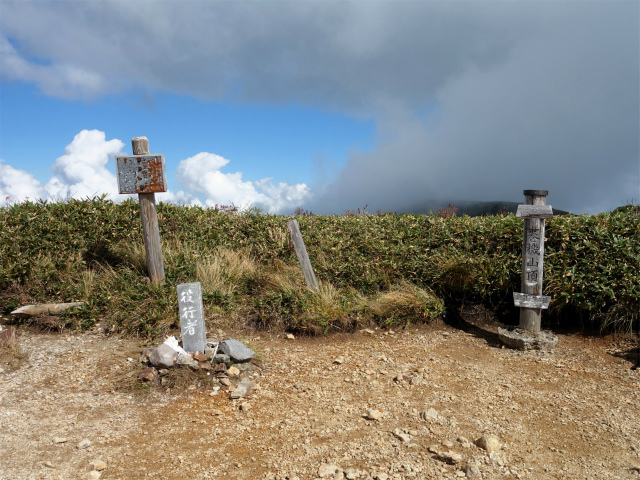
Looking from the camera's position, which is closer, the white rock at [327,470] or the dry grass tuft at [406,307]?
the white rock at [327,470]

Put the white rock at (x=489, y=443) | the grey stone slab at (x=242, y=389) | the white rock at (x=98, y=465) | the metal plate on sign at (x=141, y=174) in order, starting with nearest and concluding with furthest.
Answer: the white rock at (x=98, y=465), the white rock at (x=489, y=443), the grey stone slab at (x=242, y=389), the metal plate on sign at (x=141, y=174)

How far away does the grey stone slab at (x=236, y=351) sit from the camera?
4730mm

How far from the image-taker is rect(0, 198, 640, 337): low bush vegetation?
18.6ft

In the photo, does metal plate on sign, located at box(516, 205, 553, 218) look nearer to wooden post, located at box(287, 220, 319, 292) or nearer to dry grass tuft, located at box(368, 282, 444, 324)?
dry grass tuft, located at box(368, 282, 444, 324)

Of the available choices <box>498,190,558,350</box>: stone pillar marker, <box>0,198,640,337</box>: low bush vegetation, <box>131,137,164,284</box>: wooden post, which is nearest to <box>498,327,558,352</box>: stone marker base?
<box>498,190,558,350</box>: stone pillar marker

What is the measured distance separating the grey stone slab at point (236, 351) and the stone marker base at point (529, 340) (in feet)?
10.2

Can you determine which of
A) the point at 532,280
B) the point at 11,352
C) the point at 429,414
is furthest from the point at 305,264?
the point at 11,352

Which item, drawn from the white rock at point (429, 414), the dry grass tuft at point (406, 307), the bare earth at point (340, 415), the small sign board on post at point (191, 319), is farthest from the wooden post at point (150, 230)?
the white rock at point (429, 414)

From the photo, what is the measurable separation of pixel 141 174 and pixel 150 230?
0.79 metres

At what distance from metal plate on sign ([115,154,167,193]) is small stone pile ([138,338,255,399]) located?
230 cm

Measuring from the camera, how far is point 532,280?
5.46 metres

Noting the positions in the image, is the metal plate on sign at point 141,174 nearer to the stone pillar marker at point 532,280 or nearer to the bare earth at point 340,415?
the bare earth at point 340,415

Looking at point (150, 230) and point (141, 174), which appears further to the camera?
point (150, 230)

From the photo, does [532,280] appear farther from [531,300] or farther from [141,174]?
[141,174]
